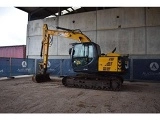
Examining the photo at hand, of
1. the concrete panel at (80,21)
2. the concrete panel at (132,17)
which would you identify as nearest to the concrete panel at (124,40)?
the concrete panel at (132,17)

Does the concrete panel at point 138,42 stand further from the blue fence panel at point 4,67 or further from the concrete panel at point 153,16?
the blue fence panel at point 4,67

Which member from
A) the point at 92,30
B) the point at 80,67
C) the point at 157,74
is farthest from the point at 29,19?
the point at 157,74

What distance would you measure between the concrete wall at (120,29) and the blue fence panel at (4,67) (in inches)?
214

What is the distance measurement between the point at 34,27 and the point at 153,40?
1241cm

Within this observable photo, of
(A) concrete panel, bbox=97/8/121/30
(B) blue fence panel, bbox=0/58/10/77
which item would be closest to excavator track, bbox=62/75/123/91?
(B) blue fence panel, bbox=0/58/10/77

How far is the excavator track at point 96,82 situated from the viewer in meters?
8.95

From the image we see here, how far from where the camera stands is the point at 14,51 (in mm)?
22516

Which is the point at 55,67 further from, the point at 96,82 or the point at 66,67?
the point at 96,82

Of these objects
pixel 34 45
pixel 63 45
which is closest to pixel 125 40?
pixel 63 45

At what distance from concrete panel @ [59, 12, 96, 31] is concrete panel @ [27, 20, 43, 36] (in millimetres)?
2503

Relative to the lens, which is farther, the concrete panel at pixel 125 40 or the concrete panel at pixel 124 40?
the concrete panel at pixel 125 40
